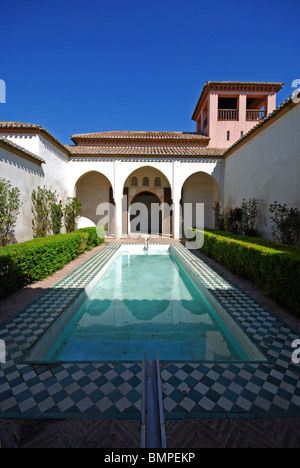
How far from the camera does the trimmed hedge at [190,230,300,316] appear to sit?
338cm

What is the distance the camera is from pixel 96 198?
13.9m

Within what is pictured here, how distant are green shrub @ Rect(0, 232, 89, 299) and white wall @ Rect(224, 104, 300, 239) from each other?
21.6 feet

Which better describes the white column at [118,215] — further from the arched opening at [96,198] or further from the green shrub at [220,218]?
the green shrub at [220,218]

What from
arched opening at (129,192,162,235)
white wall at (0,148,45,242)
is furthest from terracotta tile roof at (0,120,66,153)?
arched opening at (129,192,162,235)

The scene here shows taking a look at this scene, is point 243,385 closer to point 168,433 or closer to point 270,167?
point 168,433

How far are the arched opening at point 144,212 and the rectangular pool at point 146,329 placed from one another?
12.0 metres

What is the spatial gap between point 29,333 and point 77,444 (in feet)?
5.59

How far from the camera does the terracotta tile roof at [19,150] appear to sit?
6493 millimetres

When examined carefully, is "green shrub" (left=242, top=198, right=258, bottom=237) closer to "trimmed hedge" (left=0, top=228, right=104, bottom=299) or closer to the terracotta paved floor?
"trimmed hedge" (left=0, top=228, right=104, bottom=299)

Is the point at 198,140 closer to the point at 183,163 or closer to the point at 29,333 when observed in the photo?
the point at 183,163

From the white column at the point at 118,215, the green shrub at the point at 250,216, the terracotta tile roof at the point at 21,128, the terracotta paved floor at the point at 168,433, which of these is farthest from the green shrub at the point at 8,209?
the green shrub at the point at 250,216

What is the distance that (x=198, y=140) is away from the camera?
13828 mm

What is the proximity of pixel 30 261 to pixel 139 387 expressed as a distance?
3.62 m

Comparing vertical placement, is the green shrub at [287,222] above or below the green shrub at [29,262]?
above
